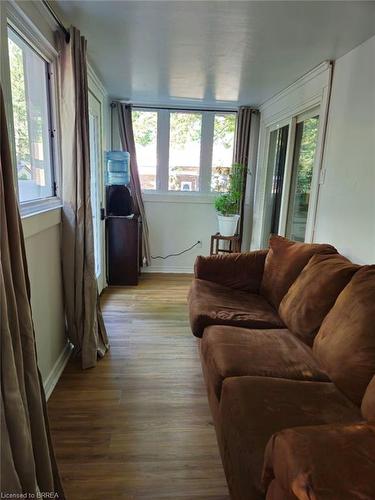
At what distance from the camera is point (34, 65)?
78.6 inches

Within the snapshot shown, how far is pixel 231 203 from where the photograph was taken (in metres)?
4.29

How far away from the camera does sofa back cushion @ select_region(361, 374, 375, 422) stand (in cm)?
121

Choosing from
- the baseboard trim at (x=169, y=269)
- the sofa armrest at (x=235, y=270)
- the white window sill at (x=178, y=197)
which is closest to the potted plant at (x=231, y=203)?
the white window sill at (x=178, y=197)

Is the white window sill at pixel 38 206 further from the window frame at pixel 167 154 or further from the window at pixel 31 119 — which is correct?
the window frame at pixel 167 154

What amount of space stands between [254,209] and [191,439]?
11.3ft

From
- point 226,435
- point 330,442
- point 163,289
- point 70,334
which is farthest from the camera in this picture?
point 163,289

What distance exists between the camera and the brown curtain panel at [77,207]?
7.00 feet

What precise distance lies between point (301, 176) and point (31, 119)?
2.51 m

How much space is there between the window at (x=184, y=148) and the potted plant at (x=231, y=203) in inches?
Result: 7.7

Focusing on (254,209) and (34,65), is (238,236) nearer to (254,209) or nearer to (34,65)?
(254,209)

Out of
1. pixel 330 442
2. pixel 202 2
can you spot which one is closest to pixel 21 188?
pixel 202 2

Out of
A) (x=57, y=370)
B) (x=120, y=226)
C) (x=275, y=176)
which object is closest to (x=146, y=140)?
(x=120, y=226)

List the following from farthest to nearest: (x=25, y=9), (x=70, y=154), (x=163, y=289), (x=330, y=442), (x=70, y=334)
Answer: (x=163, y=289)
(x=70, y=334)
(x=70, y=154)
(x=25, y=9)
(x=330, y=442)

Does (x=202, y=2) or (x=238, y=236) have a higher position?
(x=202, y=2)
